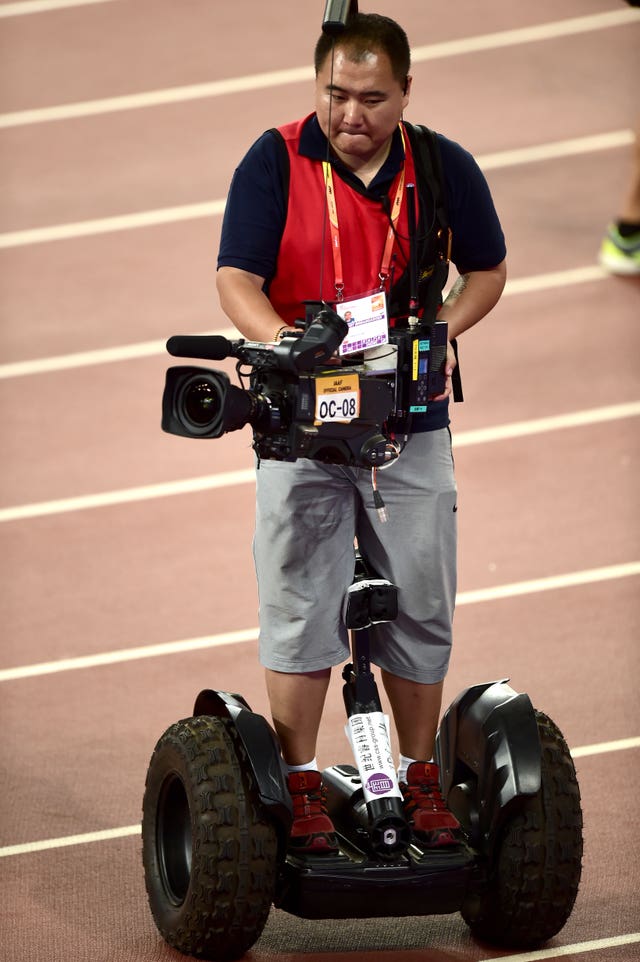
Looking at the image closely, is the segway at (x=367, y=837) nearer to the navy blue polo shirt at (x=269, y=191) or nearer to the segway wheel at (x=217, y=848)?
the segway wheel at (x=217, y=848)

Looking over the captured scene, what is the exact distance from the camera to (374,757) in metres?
3.62

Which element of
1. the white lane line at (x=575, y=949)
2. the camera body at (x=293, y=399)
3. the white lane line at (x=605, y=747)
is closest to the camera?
the camera body at (x=293, y=399)

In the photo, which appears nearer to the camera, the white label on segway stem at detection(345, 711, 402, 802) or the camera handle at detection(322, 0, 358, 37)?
the camera handle at detection(322, 0, 358, 37)

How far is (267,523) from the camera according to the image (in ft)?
12.0

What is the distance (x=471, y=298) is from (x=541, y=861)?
1.24m

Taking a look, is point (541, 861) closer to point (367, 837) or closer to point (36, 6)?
point (367, 837)

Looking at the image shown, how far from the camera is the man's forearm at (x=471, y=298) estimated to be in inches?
146

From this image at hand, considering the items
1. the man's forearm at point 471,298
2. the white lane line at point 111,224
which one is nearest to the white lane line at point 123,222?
the white lane line at point 111,224

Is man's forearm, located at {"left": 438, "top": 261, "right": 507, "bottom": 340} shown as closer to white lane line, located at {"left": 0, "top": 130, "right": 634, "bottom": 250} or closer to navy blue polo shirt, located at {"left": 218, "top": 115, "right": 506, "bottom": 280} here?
navy blue polo shirt, located at {"left": 218, "top": 115, "right": 506, "bottom": 280}

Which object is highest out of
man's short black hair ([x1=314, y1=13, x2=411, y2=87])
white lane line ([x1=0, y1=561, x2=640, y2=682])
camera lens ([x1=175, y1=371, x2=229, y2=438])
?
man's short black hair ([x1=314, y1=13, x2=411, y2=87])

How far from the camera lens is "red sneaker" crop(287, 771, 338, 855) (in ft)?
11.8

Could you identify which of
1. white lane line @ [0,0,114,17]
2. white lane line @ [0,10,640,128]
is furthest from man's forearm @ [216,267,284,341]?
white lane line @ [0,0,114,17]

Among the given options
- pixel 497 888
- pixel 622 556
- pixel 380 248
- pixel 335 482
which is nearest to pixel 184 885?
pixel 497 888

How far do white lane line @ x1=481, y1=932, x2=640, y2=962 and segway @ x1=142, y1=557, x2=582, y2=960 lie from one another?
0.10 feet
